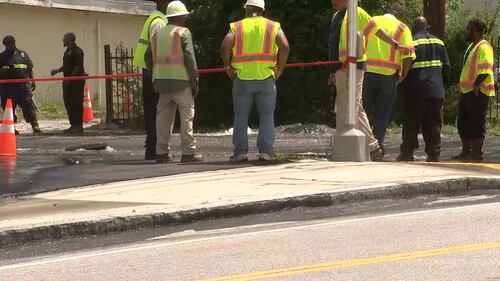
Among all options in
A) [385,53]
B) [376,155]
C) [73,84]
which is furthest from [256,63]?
[73,84]

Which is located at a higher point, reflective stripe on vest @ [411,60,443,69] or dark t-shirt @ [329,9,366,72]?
dark t-shirt @ [329,9,366,72]

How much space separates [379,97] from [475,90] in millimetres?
1470

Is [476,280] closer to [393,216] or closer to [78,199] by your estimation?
[393,216]

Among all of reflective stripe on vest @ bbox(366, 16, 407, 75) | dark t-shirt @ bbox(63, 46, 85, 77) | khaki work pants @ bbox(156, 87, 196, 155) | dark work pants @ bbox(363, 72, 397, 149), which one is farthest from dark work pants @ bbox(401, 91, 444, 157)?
dark t-shirt @ bbox(63, 46, 85, 77)

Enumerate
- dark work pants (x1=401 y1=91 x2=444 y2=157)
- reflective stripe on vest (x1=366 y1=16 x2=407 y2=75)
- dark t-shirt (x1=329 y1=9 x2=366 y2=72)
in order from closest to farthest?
dark t-shirt (x1=329 y1=9 x2=366 y2=72)
reflective stripe on vest (x1=366 y1=16 x2=407 y2=75)
dark work pants (x1=401 y1=91 x2=444 y2=157)

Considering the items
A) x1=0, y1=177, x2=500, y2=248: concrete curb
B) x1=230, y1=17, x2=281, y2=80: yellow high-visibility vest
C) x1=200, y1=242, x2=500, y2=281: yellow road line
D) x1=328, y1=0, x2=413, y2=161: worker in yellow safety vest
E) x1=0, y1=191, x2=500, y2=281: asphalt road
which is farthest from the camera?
x1=328, y1=0, x2=413, y2=161: worker in yellow safety vest

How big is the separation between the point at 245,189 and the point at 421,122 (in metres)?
3.98

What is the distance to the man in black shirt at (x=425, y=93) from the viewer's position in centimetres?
1379

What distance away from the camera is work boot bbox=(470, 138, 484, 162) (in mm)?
14391

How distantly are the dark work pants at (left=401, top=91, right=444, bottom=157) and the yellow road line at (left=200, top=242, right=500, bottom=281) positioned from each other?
5.82m

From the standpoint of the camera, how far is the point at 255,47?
41.7ft

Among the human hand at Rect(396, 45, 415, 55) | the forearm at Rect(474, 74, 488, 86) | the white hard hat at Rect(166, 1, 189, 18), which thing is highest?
the white hard hat at Rect(166, 1, 189, 18)

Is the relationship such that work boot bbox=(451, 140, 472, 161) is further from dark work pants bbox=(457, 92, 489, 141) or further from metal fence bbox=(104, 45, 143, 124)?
metal fence bbox=(104, 45, 143, 124)

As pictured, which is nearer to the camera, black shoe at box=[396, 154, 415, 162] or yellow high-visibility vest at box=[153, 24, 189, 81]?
yellow high-visibility vest at box=[153, 24, 189, 81]
